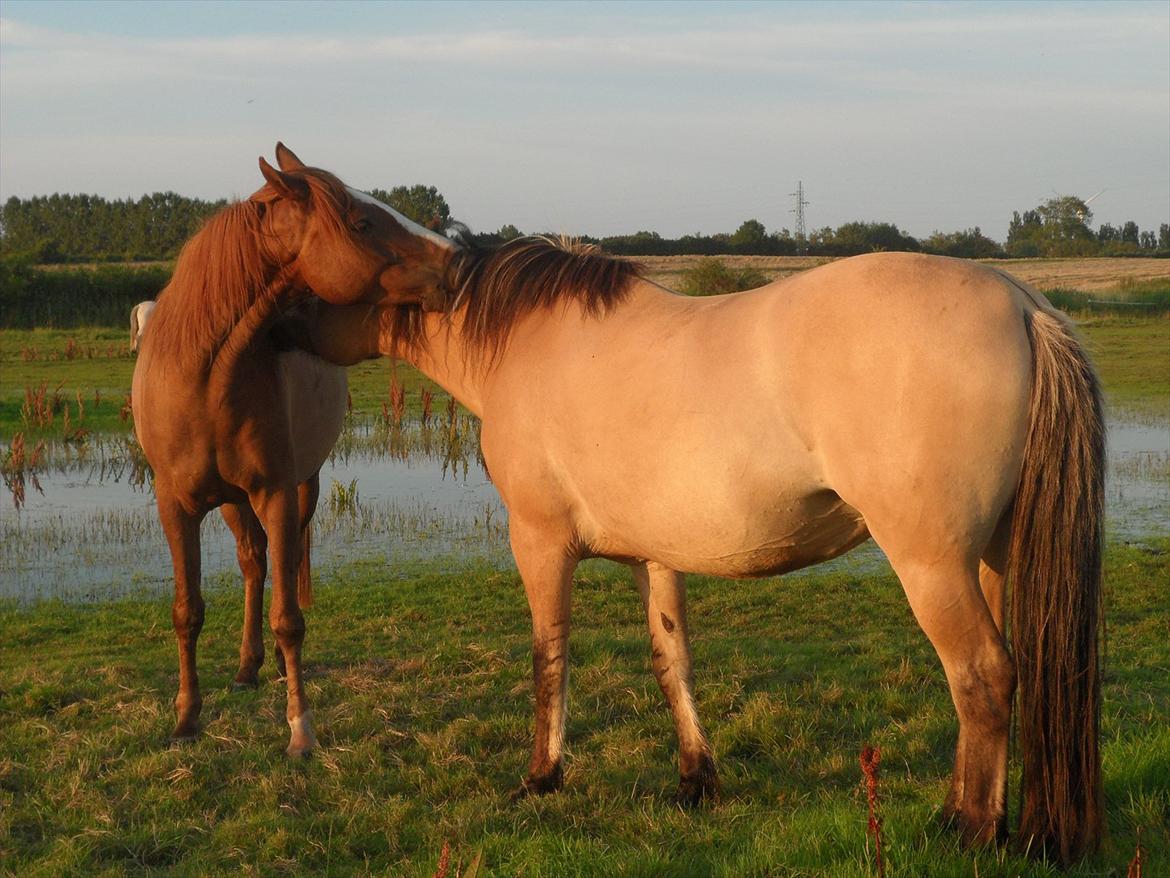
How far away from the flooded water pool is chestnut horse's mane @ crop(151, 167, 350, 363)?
4.21 metres

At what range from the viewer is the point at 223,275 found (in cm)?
454

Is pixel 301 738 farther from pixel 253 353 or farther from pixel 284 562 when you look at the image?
pixel 253 353

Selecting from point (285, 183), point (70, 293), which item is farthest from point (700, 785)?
point (70, 293)

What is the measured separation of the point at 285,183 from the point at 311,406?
189 centimetres

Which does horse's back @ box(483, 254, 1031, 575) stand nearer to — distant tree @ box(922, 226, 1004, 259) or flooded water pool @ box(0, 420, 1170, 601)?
flooded water pool @ box(0, 420, 1170, 601)

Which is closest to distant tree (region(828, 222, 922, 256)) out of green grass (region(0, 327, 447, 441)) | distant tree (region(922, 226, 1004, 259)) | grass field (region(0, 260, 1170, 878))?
distant tree (region(922, 226, 1004, 259))

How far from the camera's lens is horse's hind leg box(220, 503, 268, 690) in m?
5.69

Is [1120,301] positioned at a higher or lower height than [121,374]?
higher

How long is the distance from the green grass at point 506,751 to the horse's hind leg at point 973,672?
160 millimetres

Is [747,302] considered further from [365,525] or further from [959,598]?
[365,525]

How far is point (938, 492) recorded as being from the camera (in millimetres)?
2969

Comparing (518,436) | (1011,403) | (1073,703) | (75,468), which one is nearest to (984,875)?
(1073,703)

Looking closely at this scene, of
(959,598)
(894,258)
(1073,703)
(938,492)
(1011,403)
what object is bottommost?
(1073,703)

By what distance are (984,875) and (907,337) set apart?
Result: 56.6 inches
